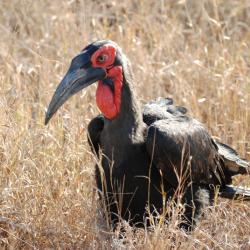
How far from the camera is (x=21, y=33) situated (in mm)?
6656

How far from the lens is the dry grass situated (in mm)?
4250

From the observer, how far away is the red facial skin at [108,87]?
425 cm

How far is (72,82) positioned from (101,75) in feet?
0.56

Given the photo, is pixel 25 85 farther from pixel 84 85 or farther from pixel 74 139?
pixel 84 85

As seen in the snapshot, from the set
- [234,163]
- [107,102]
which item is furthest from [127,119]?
→ [234,163]

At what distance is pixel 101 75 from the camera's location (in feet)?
14.0

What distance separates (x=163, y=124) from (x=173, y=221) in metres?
0.54

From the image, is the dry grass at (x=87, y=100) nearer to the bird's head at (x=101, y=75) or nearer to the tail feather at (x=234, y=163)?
the tail feather at (x=234, y=163)

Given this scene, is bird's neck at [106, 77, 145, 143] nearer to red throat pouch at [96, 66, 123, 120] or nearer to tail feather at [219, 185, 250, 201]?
red throat pouch at [96, 66, 123, 120]

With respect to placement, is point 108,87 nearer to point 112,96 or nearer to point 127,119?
point 112,96

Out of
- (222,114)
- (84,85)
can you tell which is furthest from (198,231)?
(222,114)

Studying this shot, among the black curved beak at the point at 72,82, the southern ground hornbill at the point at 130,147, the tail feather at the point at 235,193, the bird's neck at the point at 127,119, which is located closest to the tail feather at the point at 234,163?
the tail feather at the point at 235,193

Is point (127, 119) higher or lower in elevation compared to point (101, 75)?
lower

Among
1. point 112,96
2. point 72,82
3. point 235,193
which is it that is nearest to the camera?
point 72,82
